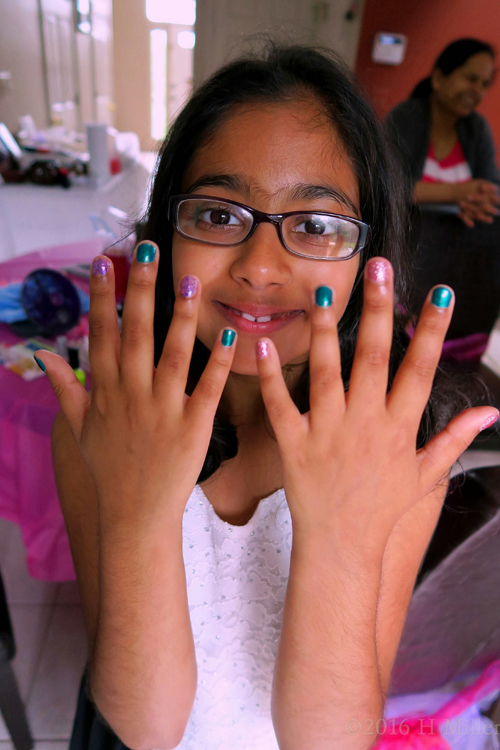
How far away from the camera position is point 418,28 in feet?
11.9

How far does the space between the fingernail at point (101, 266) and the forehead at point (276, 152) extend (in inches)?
10.3

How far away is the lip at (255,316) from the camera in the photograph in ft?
2.33

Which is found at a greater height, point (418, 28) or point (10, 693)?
point (418, 28)

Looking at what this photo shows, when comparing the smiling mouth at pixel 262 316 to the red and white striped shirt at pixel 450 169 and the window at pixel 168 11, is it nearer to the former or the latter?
the red and white striped shirt at pixel 450 169

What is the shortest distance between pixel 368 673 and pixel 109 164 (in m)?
3.75

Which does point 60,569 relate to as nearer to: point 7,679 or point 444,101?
point 7,679

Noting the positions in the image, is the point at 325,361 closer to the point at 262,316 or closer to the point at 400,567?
the point at 262,316

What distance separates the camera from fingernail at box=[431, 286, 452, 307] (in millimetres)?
500

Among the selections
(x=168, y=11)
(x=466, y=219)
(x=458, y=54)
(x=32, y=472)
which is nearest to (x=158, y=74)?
(x=168, y=11)

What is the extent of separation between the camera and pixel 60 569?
4.72 feet

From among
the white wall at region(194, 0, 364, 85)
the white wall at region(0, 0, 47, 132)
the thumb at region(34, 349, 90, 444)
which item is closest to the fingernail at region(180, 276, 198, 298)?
the thumb at region(34, 349, 90, 444)

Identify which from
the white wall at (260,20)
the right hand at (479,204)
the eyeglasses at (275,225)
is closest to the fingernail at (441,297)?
the eyeglasses at (275,225)

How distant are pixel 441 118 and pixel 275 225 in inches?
95.7

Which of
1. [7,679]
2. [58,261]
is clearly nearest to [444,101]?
[58,261]
